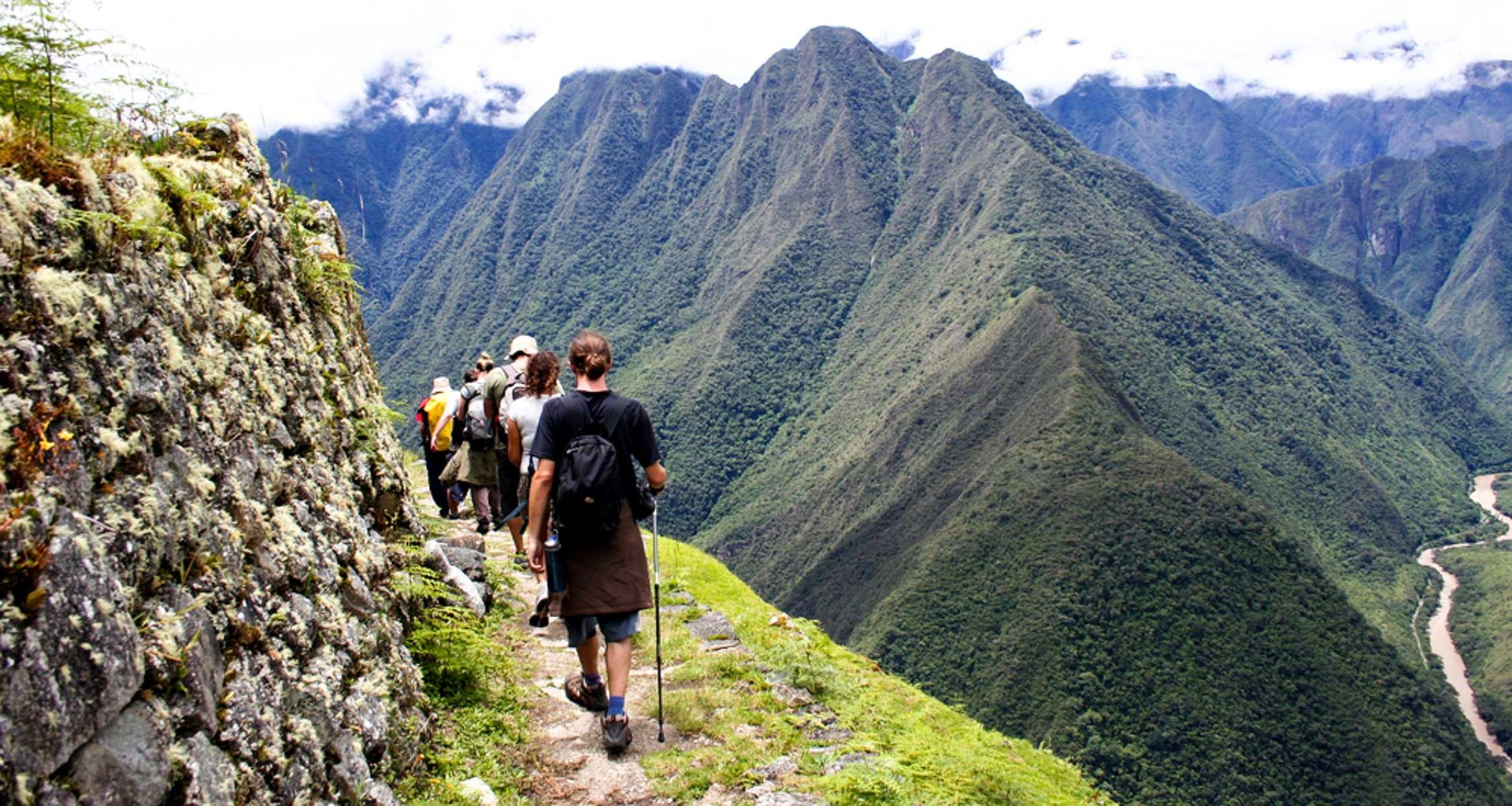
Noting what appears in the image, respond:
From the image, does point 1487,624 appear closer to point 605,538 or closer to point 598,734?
point 598,734

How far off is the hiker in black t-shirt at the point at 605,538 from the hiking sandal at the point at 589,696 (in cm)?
23

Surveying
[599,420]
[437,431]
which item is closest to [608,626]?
[599,420]

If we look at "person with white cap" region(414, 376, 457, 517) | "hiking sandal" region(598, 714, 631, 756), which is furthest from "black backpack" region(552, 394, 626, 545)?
"person with white cap" region(414, 376, 457, 517)

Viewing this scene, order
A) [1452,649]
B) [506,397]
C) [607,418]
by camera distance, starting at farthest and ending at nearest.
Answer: [1452,649] → [506,397] → [607,418]

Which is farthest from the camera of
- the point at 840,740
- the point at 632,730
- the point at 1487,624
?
the point at 1487,624

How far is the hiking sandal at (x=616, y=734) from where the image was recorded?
713 centimetres

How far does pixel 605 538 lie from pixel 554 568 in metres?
0.49

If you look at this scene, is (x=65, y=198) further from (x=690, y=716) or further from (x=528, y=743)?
(x=690, y=716)

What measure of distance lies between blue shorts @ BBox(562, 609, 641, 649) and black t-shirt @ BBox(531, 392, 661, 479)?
3.70 ft

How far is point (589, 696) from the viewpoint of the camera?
7.64m

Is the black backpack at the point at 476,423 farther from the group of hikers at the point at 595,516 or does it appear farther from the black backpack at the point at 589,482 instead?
the black backpack at the point at 589,482

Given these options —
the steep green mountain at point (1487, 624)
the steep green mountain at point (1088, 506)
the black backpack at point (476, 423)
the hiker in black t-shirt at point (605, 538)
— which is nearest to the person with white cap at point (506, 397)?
the black backpack at point (476, 423)

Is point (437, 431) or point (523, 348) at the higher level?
point (523, 348)

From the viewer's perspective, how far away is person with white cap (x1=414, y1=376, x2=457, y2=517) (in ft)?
43.8
